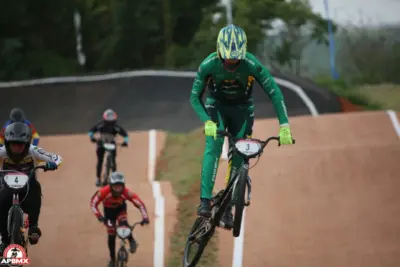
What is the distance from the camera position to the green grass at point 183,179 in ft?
36.3

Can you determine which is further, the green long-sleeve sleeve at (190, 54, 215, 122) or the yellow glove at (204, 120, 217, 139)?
the green long-sleeve sleeve at (190, 54, 215, 122)

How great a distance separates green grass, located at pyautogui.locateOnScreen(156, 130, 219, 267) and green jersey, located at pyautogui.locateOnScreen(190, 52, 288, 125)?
3.62 m

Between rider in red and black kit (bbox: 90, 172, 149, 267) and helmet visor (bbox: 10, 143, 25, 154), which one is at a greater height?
helmet visor (bbox: 10, 143, 25, 154)

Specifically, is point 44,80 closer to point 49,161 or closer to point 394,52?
point 394,52

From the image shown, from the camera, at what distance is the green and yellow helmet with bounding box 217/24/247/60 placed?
23.6 feet

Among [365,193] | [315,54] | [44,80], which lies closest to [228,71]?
[365,193]

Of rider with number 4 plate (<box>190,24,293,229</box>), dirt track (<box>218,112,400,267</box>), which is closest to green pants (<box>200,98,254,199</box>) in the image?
rider with number 4 plate (<box>190,24,293,229</box>)

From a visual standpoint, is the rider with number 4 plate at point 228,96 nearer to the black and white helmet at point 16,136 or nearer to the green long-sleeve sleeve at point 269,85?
the green long-sleeve sleeve at point 269,85

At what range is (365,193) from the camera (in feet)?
41.7

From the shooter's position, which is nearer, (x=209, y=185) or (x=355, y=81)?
(x=209, y=185)

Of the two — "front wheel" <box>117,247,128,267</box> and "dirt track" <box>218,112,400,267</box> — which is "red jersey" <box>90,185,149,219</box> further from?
"dirt track" <box>218,112,400,267</box>

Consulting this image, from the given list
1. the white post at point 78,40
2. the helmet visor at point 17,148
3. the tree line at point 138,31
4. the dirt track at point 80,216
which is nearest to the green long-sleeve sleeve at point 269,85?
the helmet visor at point 17,148

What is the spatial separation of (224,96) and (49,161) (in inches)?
86.9

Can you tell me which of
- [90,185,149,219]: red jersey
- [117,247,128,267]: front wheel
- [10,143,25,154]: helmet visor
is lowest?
[117,247,128,267]: front wheel
